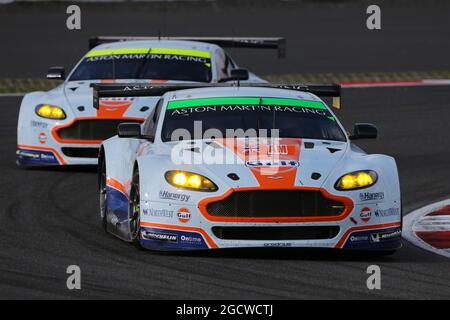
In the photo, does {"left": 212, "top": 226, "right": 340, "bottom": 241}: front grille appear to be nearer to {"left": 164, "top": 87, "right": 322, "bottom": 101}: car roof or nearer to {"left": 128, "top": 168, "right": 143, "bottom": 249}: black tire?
{"left": 128, "top": 168, "right": 143, "bottom": 249}: black tire

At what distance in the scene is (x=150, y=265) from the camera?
944 cm

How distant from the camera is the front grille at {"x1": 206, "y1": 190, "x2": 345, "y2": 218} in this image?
962cm

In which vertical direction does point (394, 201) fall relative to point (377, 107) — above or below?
above

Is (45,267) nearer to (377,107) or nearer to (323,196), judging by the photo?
(323,196)

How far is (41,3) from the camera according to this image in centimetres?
4397

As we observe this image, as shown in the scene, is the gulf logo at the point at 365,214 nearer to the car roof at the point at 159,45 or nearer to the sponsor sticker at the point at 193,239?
the sponsor sticker at the point at 193,239

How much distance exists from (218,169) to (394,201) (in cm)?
122

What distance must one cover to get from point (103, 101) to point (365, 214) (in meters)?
5.69

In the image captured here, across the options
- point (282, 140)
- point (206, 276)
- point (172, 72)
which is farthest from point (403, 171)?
point (206, 276)

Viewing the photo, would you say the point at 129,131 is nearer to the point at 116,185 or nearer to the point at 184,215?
the point at 116,185
